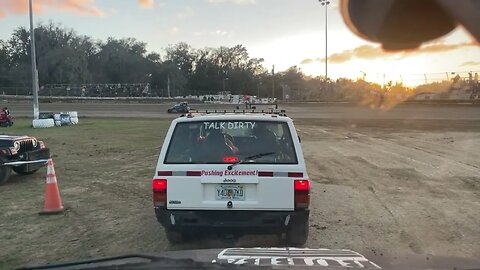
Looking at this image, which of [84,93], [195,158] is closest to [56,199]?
[195,158]

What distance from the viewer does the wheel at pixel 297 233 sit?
571cm

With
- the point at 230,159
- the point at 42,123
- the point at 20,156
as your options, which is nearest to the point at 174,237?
the point at 230,159

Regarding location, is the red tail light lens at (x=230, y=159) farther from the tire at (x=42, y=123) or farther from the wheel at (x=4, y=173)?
the tire at (x=42, y=123)

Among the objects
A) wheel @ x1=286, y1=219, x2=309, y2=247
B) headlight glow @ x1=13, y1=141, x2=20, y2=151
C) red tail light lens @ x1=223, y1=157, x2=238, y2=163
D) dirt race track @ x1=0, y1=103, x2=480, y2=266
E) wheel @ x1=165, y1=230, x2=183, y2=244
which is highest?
red tail light lens @ x1=223, y1=157, x2=238, y2=163

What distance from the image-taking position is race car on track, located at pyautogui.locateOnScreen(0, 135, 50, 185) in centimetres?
1102

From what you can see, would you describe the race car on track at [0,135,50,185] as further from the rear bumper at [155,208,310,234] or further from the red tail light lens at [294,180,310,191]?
the red tail light lens at [294,180,310,191]

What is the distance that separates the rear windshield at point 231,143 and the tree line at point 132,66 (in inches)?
3535

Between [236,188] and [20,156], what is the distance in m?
7.49

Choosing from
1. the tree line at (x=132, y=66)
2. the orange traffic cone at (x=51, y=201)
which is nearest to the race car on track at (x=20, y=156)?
the orange traffic cone at (x=51, y=201)

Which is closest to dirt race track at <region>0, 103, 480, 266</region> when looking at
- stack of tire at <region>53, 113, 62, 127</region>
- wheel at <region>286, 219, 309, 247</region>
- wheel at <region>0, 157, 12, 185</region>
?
wheel at <region>0, 157, 12, 185</region>

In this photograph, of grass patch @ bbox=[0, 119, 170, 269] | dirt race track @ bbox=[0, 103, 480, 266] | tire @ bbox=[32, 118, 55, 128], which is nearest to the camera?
grass patch @ bbox=[0, 119, 170, 269]

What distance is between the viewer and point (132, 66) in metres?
116

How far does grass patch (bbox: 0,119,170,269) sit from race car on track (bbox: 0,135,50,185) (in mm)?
254

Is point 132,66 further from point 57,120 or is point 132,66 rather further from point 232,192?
point 232,192
